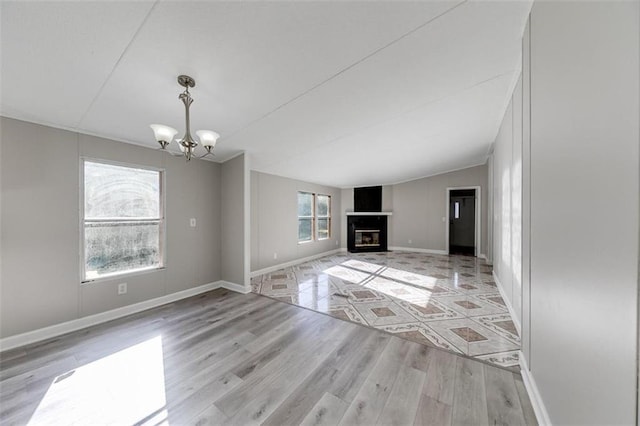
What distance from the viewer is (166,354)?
2.05m

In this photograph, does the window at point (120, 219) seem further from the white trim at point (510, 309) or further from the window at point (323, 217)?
the white trim at point (510, 309)

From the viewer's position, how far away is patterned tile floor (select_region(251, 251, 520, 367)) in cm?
227

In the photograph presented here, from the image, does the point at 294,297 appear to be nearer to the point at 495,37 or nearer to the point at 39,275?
the point at 39,275

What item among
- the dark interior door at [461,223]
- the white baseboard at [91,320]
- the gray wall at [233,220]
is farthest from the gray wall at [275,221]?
the dark interior door at [461,223]

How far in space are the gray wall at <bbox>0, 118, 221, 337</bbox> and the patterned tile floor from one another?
6.70 ft

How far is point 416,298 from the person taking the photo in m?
3.31

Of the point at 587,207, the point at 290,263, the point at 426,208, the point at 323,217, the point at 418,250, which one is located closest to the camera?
the point at 587,207

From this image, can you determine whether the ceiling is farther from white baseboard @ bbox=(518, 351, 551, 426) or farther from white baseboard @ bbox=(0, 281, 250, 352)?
white baseboard @ bbox=(518, 351, 551, 426)

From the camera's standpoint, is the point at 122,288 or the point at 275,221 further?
the point at 275,221

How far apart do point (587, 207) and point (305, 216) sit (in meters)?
5.35

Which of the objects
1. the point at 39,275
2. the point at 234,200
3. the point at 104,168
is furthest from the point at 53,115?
the point at 234,200

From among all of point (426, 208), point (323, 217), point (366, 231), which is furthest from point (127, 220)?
point (426, 208)

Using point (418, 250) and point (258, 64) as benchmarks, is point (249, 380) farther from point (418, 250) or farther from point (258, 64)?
point (418, 250)

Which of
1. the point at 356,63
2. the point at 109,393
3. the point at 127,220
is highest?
the point at 356,63
